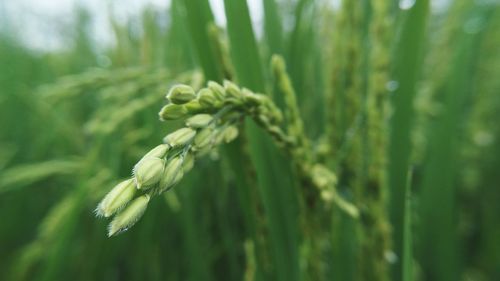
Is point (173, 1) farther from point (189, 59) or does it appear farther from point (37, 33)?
point (37, 33)

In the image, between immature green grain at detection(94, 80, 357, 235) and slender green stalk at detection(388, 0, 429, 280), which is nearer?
immature green grain at detection(94, 80, 357, 235)

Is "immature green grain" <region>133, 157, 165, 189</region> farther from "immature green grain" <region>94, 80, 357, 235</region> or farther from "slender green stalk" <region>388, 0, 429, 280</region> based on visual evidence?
"slender green stalk" <region>388, 0, 429, 280</region>

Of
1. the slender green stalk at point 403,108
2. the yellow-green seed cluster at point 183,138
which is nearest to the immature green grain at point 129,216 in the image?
the yellow-green seed cluster at point 183,138

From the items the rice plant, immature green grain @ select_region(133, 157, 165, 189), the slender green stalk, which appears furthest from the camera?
the slender green stalk

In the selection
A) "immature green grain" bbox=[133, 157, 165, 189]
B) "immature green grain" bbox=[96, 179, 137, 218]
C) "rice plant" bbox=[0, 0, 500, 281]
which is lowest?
"rice plant" bbox=[0, 0, 500, 281]

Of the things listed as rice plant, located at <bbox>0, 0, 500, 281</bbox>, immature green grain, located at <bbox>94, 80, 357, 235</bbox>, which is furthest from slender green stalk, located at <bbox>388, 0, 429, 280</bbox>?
immature green grain, located at <bbox>94, 80, 357, 235</bbox>

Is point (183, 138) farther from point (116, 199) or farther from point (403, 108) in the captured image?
point (403, 108)

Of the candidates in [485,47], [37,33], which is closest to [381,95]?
[485,47]

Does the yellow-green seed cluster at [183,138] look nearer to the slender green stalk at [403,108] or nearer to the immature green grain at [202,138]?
the immature green grain at [202,138]

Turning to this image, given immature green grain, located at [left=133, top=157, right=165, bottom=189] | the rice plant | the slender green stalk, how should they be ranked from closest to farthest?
immature green grain, located at [left=133, top=157, right=165, bottom=189]
the rice plant
the slender green stalk
